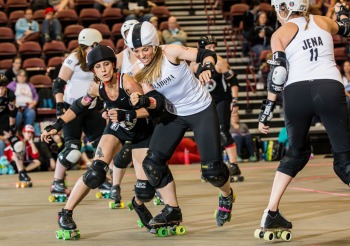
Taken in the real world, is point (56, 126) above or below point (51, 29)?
above

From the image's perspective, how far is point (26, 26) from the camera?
1417 centimetres

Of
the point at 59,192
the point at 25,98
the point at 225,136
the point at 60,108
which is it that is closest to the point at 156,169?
the point at 59,192

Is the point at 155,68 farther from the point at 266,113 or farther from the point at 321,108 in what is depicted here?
the point at 321,108

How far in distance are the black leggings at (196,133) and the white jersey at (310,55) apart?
715 millimetres

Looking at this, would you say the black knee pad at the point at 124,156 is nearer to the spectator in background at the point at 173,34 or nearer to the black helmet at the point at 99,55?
the black helmet at the point at 99,55

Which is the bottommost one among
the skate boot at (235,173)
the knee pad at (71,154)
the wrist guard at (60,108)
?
the skate boot at (235,173)

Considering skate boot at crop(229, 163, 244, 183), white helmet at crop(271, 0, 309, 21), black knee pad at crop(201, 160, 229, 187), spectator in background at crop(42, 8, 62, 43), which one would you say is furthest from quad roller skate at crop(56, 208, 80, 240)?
spectator in background at crop(42, 8, 62, 43)

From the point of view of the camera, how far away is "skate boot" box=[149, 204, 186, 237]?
5.34 meters

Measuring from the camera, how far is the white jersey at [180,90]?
5.31m

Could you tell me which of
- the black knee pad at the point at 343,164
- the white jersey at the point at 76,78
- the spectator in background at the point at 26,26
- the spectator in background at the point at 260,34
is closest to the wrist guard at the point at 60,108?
the white jersey at the point at 76,78

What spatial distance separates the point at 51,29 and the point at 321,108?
9919mm

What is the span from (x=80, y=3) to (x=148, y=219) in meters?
10.2

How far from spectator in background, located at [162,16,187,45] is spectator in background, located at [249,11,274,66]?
1273 millimetres

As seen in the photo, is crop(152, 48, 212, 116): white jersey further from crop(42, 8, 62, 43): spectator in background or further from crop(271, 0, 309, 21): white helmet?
crop(42, 8, 62, 43): spectator in background
